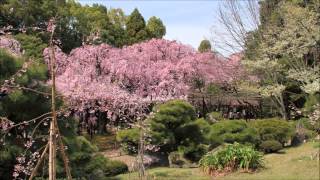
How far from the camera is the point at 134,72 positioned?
22.1m

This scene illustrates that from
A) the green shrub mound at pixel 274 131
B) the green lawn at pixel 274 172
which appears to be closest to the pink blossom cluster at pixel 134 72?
the green shrub mound at pixel 274 131

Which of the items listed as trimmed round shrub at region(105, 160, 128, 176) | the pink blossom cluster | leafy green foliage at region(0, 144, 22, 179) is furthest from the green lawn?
the pink blossom cluster

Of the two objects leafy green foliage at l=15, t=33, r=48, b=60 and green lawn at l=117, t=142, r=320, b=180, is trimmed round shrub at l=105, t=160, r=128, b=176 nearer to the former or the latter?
green lawn at l=117, t=142, r=320, b=180

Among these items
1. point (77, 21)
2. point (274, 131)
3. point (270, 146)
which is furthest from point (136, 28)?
point (270, 146)

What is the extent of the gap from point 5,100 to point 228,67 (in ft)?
59.2

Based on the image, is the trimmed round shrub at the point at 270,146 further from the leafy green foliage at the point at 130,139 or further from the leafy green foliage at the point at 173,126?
the leafy green foliage at the point at 130,139

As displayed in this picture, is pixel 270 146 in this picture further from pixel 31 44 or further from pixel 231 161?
pixel 31 44

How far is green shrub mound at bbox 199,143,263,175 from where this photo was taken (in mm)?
11570

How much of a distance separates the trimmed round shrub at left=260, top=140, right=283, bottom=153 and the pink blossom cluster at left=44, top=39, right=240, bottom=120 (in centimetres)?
471

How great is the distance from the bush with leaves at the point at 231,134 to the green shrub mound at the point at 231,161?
2323 mm

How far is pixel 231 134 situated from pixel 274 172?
9.73ft

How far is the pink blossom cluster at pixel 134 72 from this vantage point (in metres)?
18.8

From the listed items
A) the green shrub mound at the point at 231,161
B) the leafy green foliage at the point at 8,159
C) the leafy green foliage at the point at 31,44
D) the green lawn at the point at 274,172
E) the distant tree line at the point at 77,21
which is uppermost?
the distant tree line at the point at 77,21

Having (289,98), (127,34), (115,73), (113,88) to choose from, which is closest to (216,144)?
(113,88)
